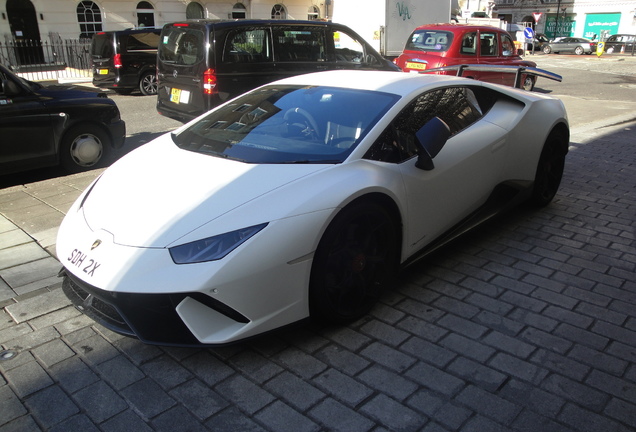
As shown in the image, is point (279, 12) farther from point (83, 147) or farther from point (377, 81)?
point (377, 81)

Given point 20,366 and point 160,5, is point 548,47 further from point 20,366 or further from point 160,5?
point 20,366

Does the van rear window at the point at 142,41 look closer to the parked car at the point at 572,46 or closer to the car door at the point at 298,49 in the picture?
the car door at the point at 298,49

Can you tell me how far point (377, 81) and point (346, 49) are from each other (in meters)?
6.03

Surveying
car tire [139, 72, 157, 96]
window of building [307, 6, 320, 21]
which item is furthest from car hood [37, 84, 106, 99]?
window of building [307, 6, 320, 21]

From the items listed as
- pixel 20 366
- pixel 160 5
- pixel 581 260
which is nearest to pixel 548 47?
pixel 160 5

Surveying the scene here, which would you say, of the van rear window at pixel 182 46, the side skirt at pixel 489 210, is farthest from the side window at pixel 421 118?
the van rear window at pixel 182 46

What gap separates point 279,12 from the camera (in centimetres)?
3033

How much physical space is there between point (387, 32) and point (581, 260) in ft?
47.4

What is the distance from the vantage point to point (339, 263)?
3.05 meters

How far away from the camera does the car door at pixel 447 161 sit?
3.47 meters

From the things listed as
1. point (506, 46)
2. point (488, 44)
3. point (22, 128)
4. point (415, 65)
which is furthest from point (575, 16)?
point (22, 128)

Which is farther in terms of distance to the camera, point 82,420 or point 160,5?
point 160,5

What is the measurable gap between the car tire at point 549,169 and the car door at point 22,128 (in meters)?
5.29

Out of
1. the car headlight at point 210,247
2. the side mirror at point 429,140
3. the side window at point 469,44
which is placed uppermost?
the side window at point 469,44
